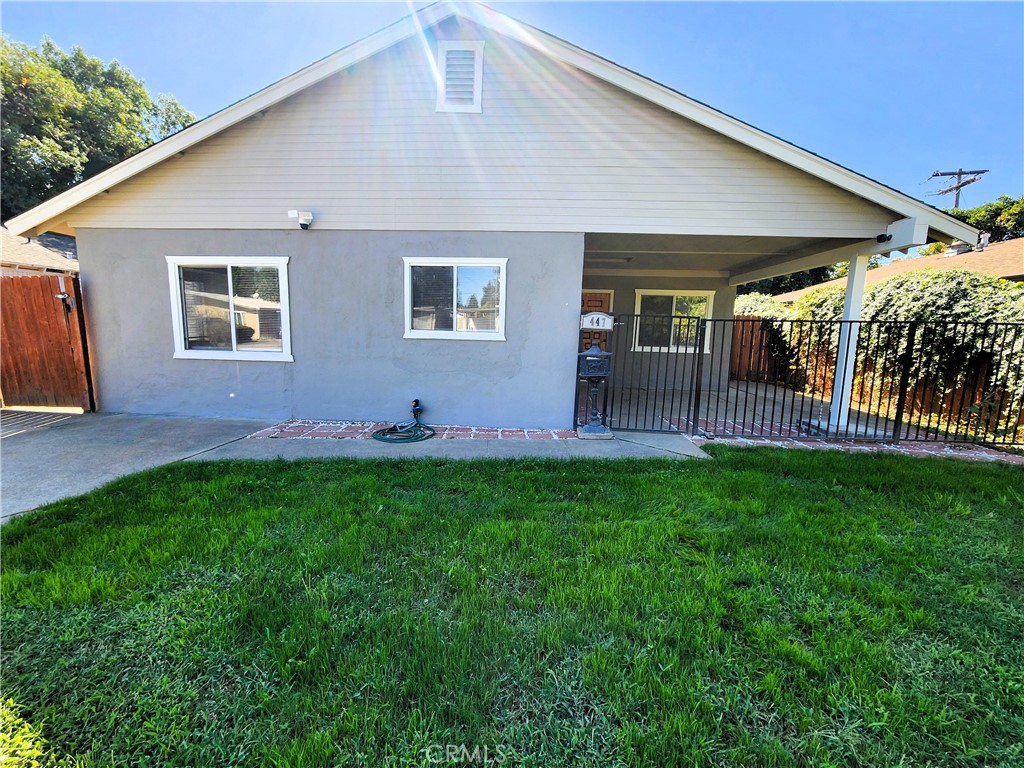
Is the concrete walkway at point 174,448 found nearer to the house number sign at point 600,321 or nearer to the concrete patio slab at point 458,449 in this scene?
the concrete patio slab at point 458,449

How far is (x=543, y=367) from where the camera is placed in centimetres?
602

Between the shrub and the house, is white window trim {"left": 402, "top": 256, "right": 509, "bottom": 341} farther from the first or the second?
the shrub

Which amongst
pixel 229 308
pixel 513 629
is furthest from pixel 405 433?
pixel 513 629

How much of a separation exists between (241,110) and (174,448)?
4700 millimetres

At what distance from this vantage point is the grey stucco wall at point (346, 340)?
5.87 m

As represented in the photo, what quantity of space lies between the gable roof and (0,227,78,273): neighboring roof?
25.3 ft

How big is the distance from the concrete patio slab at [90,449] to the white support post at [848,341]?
8.88 meters

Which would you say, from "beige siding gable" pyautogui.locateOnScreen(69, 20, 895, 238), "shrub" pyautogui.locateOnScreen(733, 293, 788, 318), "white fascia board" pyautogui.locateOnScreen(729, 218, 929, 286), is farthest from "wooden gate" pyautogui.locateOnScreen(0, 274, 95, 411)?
"shrub" pyautogui.locateOnScreen(733, 293, 788, 318)

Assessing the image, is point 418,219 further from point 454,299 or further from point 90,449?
point 90,449

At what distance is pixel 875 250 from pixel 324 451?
8234mm

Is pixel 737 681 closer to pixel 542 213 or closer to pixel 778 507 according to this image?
pixel 778 507

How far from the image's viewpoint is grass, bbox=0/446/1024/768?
1.53 metres

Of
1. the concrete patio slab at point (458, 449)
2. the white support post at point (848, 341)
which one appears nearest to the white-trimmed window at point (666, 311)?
the white support post at point (848, 341)

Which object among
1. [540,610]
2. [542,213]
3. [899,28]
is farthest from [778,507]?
[899,28]
